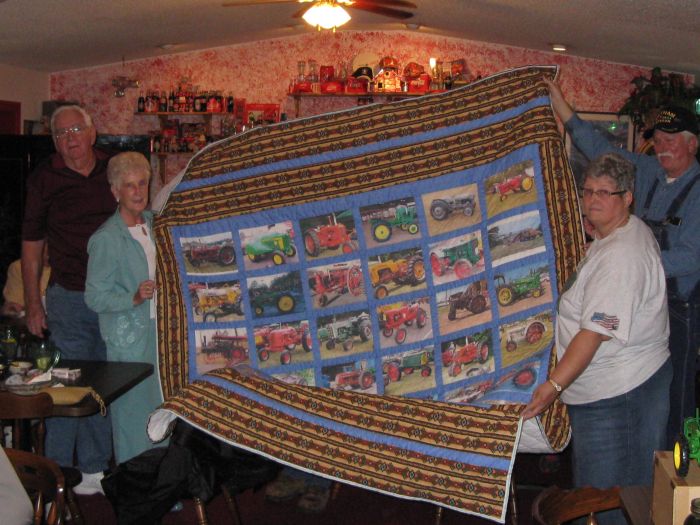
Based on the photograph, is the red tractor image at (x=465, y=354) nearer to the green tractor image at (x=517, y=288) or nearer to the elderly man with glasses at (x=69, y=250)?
the green tractor image at (x=517, y=288)

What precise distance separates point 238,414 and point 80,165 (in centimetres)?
144

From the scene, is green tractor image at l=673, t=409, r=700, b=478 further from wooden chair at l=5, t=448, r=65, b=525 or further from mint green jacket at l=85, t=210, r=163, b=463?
mint green jacket at l=85, t=210, r=163, b=463

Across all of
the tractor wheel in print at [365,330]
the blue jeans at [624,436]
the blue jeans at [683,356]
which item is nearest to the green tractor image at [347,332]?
the tractor wheel in print at [365,330]

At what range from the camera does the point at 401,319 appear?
2990 millimetres

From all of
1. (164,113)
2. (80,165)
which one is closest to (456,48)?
(164,113)

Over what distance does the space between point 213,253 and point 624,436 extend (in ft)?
5.08

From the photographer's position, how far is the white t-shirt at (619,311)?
2.32 metres

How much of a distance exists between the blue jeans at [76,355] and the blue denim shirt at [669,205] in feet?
6.83

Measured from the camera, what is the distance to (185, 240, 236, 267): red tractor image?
10.2ft

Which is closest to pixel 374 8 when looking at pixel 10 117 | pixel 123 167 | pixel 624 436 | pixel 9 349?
pixel 123 167

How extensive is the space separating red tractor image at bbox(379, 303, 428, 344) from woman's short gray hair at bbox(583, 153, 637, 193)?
80 centimetres

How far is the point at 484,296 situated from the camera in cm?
291

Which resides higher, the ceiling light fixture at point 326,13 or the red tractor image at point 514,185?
the ceiling light fixture at point 326,13

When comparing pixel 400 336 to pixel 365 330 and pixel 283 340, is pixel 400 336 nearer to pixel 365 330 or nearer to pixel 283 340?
pixel 365 330
